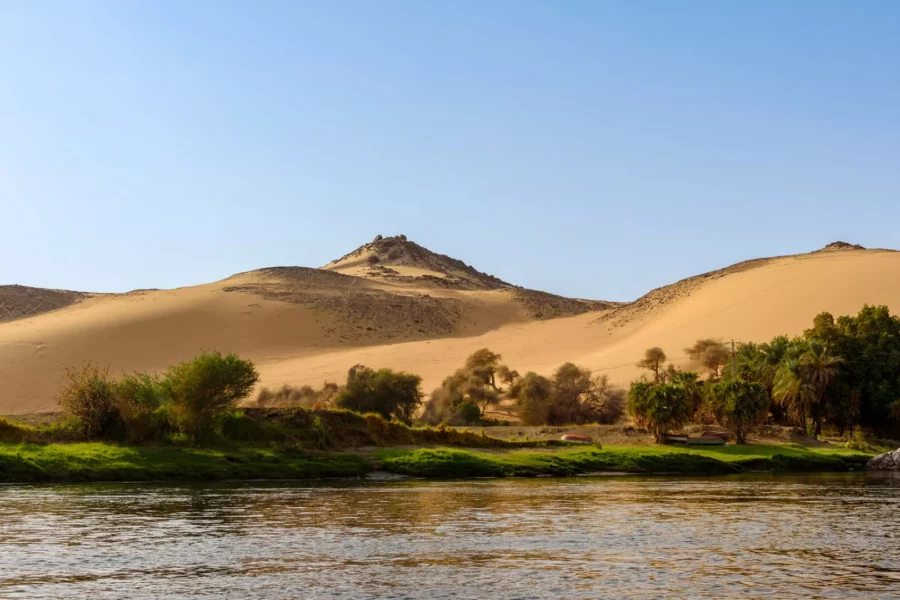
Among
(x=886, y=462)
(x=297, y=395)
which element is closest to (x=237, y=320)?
(x=297, y=395)

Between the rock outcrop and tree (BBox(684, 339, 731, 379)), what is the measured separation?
2312cm

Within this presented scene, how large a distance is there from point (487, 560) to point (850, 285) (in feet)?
288

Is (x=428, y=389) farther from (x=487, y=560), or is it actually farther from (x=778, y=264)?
(x=487, y=560)

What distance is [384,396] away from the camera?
214 feet

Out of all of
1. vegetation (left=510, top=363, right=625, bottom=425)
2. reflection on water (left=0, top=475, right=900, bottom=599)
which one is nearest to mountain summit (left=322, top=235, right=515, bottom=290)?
vegetation (left=510, top=363, right=625, bottom=425)

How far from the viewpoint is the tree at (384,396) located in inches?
2554

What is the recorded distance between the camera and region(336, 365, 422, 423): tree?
64.9 meters

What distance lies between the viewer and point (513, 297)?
149 m

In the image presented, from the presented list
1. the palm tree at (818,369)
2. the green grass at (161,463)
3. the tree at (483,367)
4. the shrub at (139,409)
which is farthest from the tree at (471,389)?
the shrub at (139,409)

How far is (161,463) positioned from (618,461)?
66.0 feet

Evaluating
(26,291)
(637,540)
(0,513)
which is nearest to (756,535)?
(637,540)

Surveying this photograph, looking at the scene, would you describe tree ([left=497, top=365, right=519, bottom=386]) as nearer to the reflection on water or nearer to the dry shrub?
the dry shrub

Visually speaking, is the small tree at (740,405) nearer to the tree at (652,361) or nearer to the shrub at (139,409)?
the tree at (652,361)

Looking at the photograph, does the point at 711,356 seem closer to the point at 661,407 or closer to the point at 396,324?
the point at 661,407
